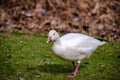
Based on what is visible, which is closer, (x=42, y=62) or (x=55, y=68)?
(x=55, y=68)

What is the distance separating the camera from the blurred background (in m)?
11.8

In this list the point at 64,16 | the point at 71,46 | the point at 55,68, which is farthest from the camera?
the point at 64,16

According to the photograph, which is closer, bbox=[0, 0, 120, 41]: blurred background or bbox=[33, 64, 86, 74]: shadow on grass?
bbox=[33, 64, 86, 74]: shadow on grass

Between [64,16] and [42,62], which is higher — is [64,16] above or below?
above

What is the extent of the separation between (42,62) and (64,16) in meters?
4.27

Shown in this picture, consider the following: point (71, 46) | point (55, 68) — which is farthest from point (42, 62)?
point (71, 46)

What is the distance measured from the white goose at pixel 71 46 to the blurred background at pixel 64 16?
12.1 feet

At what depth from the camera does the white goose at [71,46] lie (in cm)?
723

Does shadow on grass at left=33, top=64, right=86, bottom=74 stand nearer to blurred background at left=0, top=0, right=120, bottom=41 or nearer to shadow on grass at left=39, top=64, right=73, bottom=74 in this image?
shadow on grass at left=39, top=64, right=73, bottom=74

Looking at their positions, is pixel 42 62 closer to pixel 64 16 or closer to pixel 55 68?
pixel 55 68

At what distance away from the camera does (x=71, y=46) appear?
7297mm

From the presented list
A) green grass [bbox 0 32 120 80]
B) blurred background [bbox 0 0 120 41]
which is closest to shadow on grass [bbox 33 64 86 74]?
green grass [bbox 0 32 120 80]

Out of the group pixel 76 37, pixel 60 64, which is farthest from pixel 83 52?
pixel 60 64

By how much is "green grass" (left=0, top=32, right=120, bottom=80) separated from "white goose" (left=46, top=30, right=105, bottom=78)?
0.38 metres
